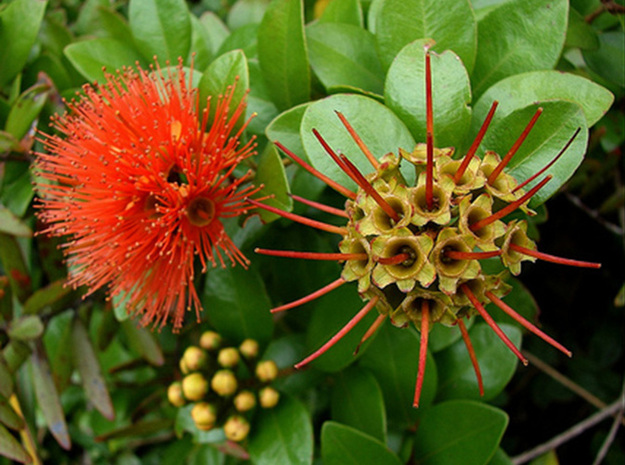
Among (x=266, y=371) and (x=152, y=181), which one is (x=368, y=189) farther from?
(x=266, y=371)

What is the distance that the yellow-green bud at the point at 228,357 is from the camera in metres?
1.44

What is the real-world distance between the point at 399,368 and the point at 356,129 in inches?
24.5

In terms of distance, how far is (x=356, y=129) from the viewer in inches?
42.4

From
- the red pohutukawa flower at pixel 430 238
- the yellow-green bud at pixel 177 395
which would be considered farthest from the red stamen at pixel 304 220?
the yellow-green bud at pixel 177 395

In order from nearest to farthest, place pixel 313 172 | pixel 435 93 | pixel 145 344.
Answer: pixel 313 172 < pixel 435 93 < pixel 145 344

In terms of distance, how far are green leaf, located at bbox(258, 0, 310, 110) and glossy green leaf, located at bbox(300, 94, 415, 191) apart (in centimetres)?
26

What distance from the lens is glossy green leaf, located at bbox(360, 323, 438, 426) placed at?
135 cm

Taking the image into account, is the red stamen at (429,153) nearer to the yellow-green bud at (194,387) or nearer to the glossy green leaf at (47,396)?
the yellow-green bud at (194,387)

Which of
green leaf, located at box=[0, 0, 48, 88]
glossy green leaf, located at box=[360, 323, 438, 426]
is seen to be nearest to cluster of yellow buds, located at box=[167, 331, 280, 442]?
glossy green leaf, located at box=[360, 323, 438, 426]

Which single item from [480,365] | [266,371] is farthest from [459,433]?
[266,371]

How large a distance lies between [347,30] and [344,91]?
0.20 meters

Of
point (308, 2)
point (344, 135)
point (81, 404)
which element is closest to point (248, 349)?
point (344, 135)

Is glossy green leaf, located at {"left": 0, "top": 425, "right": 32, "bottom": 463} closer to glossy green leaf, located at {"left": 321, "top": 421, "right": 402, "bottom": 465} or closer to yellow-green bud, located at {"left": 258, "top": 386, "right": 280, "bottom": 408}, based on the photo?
yellow-green bud, located at {"left": 258, "top": 386, "right": 280, "bottom": 408}

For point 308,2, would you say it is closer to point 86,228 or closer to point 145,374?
point 86,228
